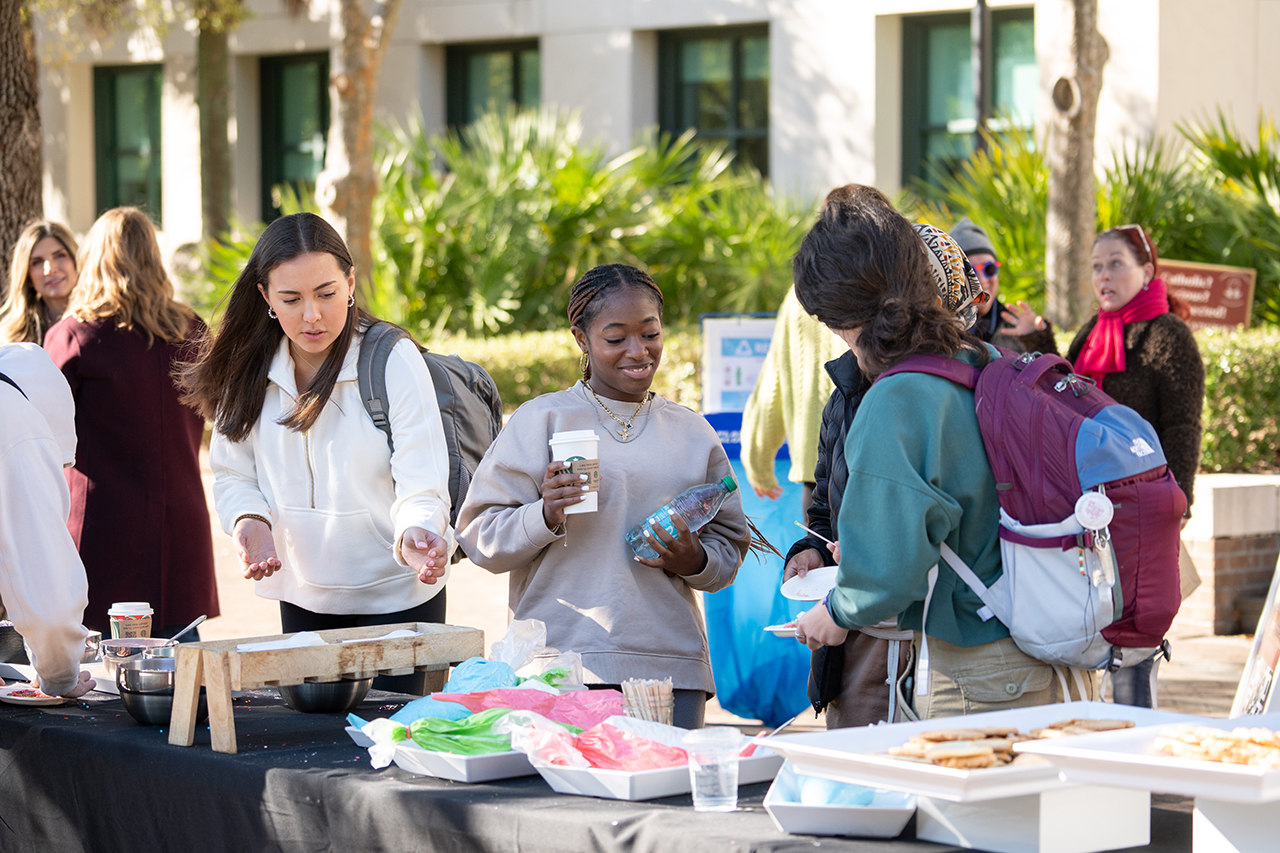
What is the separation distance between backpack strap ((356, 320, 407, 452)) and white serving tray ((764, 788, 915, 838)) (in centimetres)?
169

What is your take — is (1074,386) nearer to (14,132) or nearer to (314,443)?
(314,443)

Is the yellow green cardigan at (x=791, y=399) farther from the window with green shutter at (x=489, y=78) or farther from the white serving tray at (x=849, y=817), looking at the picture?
the window with green shutter at (x=489, y=78)

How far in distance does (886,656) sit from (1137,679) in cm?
231

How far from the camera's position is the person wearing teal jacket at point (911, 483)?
266 cm

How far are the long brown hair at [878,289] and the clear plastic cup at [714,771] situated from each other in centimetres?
79

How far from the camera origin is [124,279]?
4891 mm

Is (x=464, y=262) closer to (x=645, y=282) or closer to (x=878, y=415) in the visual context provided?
(x=645, y=282)

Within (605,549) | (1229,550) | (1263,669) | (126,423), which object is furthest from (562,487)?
(1229,550)

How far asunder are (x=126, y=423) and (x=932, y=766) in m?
3.53

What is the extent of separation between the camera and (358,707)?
3.40 meters

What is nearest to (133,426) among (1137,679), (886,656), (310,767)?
(310,767)

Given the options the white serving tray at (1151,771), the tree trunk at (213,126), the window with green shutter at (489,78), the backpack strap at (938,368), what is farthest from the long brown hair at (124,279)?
the tree trunk at (213,126)

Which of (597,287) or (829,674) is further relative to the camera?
(597,287)

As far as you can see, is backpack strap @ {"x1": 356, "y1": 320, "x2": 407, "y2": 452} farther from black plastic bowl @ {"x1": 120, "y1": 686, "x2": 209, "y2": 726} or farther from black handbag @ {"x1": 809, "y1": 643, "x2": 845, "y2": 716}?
black handbag @ {"x1": 809, "y1": 643, "x2": 845, "y2": 716}
